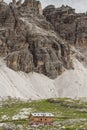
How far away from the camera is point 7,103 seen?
19888 centimetres

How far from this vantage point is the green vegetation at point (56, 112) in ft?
443

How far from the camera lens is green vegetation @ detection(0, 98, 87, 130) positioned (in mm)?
135000

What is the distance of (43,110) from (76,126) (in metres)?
47.0

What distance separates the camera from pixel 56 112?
560 feet

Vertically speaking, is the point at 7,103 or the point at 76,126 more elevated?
the point at 76,126

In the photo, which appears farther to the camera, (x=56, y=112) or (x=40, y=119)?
Answer: (x=56, y=112)

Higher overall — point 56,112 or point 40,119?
point 40,119

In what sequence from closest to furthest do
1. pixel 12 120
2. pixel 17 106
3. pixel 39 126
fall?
pixel 39 126 → pixel 12 120 → pixel 17 106

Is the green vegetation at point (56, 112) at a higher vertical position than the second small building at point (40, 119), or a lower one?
lower

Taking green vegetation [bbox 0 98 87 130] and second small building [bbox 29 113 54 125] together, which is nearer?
green vegetation [bbox 0 98 87 130]

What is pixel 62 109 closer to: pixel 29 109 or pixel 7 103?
pixel 29 109

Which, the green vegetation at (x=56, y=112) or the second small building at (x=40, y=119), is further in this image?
the second small building at (x=40, y=119)

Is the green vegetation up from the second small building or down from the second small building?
down

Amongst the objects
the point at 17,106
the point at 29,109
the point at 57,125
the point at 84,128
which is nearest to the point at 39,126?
the point at 57,125
